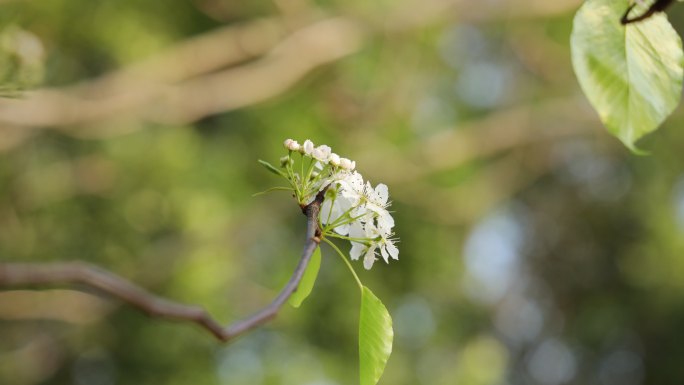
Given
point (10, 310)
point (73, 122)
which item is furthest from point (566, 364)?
point (73, 122)

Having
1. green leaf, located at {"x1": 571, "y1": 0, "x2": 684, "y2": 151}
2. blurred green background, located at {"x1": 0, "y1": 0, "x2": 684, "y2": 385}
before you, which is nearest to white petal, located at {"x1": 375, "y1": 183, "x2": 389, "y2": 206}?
green leaf, located at {"x1": 571, "y1": 0, "x2": 684, "y2": 151}

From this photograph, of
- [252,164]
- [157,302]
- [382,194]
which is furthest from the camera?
[252,164]

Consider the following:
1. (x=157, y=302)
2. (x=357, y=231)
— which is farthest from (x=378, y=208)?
(x=157, y=302)

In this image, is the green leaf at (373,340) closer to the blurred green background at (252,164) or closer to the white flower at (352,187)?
the white flower at (352,187)

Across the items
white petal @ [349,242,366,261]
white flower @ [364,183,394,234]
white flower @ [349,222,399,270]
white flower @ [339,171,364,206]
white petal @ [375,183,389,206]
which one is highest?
white flower @ [339,171,364,206]

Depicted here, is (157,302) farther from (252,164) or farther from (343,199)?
(252,164)

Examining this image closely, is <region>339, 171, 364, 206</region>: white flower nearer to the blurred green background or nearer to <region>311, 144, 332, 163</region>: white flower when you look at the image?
<region>311, 144, 332, 163</region>: white flower
